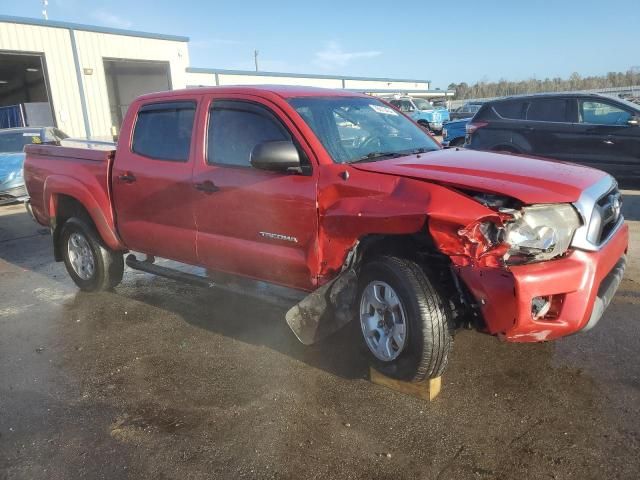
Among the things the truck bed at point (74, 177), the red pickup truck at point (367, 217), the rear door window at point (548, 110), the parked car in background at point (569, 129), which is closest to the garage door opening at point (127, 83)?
the parked car in background at point (569, 129)

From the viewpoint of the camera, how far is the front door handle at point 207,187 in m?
3.88


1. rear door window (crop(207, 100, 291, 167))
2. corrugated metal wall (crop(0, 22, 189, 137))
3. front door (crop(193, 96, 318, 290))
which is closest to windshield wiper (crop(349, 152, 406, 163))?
front door (crop(193, 96, 318, 290))

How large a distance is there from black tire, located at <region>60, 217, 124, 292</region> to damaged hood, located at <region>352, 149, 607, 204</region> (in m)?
3.15

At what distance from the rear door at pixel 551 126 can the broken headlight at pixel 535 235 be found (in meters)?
6.08

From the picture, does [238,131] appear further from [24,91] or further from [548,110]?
[24,91]

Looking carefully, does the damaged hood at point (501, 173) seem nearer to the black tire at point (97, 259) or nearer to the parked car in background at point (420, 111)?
the black tire at point (97, 259)

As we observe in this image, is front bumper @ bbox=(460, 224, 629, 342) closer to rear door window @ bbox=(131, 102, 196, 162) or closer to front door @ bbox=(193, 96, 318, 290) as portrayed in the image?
front door @ bbox=(193, 96, 318, 290)

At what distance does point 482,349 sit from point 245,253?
1883 mm

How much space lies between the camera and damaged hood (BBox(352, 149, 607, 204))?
280 centimetres

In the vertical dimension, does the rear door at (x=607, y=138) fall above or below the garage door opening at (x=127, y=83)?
below

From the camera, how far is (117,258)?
17.5ft

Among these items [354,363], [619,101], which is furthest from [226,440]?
[619,101]

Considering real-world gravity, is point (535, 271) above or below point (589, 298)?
above

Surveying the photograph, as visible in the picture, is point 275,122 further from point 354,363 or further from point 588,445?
point 588,445
